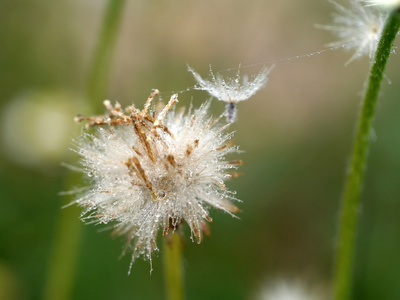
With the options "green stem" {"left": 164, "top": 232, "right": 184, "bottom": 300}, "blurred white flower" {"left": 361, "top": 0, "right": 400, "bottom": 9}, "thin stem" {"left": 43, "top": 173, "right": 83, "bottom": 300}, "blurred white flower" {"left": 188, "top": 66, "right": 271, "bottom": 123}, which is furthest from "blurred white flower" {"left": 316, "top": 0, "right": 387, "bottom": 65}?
"thin stem" {"left": 43, "top": 173, "right": 83, "bottom": 300}

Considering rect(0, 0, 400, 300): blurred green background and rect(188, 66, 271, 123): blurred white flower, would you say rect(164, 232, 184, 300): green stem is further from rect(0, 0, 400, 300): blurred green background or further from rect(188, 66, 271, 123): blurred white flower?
rect(0, 0, 400, 300): blurred green background

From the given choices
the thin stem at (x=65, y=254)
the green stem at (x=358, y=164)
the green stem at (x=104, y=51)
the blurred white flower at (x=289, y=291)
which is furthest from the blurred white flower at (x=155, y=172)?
the blurred white flower at (x=289, y=291)

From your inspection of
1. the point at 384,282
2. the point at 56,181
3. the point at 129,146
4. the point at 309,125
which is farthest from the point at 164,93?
the point at 129,146

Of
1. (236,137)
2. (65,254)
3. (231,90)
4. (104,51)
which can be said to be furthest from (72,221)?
(236,137)

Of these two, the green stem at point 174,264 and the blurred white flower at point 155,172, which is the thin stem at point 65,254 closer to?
the green stem at point 174,264

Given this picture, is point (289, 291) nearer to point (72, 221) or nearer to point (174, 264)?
point (72, 221)

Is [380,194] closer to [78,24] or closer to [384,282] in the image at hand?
[384,282]
